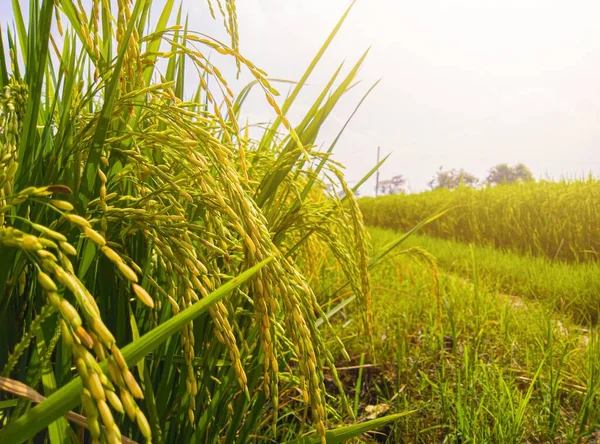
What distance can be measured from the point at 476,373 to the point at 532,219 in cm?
756

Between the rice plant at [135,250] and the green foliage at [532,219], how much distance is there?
6.29m

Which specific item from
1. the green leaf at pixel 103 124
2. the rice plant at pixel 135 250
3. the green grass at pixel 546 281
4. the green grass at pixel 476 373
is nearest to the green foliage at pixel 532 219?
the green grass at pixel 546 281

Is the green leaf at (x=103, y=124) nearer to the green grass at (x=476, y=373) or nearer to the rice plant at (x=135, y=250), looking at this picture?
the rice plant at (x=135, y=250)

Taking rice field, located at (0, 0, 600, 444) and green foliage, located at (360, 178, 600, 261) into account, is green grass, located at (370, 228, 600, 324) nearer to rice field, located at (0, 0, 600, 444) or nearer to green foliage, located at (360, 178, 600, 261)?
green foliage, located at (360, 178, 600, 261)

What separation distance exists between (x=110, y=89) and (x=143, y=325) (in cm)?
62

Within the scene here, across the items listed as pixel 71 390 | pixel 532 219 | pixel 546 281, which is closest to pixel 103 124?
pixel 71 390

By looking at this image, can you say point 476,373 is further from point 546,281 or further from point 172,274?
point 546,281

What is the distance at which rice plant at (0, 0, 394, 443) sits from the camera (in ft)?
2.04

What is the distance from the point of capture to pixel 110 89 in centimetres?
94

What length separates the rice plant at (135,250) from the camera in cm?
62

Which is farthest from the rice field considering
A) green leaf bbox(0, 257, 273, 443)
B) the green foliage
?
the green foliage

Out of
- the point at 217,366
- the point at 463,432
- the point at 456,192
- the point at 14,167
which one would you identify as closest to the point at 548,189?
the point at 456,192

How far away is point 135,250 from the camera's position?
48.7 inches

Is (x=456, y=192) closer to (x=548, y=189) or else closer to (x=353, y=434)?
(x=548, y=189)
